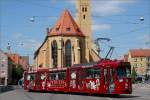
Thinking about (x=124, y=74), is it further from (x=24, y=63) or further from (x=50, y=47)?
(x=24, y=63)

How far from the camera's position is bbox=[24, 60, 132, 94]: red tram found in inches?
1335

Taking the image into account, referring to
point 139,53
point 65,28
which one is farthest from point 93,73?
point 139,53

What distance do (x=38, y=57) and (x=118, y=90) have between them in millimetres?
96912

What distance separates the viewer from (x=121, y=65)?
3388cm

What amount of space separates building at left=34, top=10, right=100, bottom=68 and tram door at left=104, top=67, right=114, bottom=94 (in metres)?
77.6

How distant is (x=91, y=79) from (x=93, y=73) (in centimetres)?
49

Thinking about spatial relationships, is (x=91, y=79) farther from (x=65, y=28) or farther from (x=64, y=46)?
(x=65, y=28)

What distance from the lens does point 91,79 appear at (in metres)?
36.7

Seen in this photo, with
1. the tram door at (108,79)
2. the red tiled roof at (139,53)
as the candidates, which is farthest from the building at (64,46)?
the tram door at (108,79)

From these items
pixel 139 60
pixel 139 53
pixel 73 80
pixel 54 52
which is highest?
pixel 139 53

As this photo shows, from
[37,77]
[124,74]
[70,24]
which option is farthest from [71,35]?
[124,74]

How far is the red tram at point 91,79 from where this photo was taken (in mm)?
33906

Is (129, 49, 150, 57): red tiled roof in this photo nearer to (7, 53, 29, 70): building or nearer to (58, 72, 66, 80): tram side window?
(7, 53, 29, 70): building

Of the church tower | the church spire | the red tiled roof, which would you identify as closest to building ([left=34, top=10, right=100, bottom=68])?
the church tower
